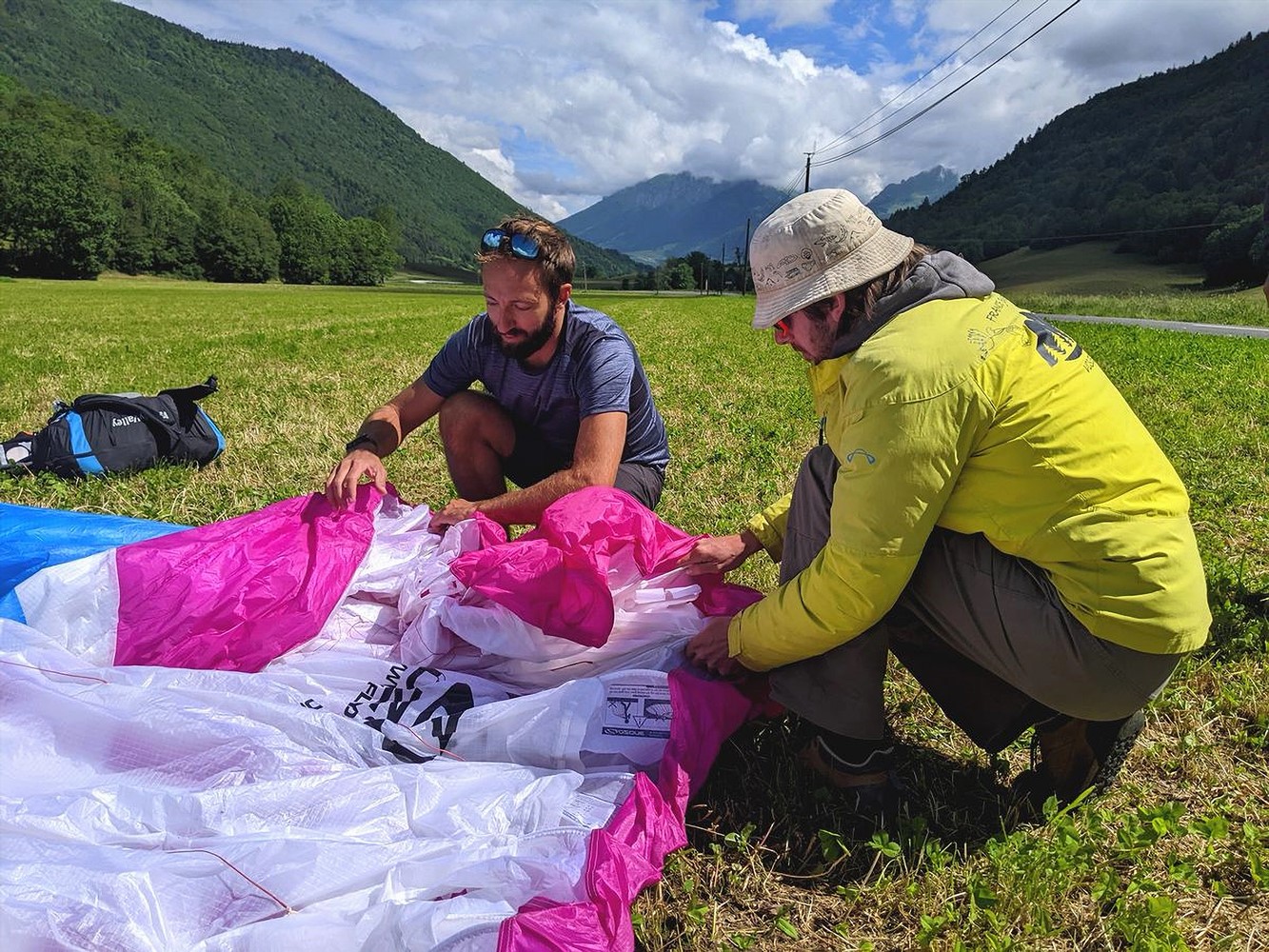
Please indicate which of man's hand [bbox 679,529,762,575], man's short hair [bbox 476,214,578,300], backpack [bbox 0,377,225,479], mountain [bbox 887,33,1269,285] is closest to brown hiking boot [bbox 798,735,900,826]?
man's hand [bbox 679,529,762,575]

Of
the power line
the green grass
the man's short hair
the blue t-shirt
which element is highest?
the power line

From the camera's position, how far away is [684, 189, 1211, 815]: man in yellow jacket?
1.67 meters

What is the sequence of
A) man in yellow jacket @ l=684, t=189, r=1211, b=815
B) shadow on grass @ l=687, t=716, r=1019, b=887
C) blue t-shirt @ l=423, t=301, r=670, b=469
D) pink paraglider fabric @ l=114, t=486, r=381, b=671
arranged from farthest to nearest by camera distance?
blue t-shirt @ l=423, t=301, r=670, b=469, pink paraglider fabric @ l=114, t=486, r=381, b=671, shadow on grass @ l=687, t=716, r=1019, b=887, man in yellow jacket @ l=684, t=189, r=1211, b=815

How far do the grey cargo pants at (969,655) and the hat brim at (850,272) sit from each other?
50 cm

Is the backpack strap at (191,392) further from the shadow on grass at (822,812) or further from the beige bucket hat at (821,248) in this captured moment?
the beige bucket hat at (821,248)

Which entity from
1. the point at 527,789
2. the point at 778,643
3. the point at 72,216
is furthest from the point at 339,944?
the point at 72,216

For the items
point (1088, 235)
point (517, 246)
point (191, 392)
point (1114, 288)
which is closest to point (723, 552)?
point (517, 246)

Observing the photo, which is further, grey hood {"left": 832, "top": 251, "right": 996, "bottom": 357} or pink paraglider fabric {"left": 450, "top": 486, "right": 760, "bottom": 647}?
pink paraglider fabric {"left": 450, "top": 486, "right": 760, "bottom": 647}

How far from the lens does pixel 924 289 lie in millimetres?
1789

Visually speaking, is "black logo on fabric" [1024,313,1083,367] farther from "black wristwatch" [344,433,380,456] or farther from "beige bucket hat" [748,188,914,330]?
"black wristwatch" [344,433,380,456]

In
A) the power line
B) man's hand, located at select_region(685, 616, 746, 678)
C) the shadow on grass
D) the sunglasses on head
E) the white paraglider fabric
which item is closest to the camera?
the white paraglider fabric

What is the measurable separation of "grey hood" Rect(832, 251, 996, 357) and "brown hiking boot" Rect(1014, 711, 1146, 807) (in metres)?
1.14

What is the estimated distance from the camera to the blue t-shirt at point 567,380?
3225mm

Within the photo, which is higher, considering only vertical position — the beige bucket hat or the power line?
the power line
